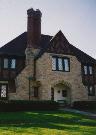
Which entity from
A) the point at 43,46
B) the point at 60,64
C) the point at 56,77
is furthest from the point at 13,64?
the point at 60,64

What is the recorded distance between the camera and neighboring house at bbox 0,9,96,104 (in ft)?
113

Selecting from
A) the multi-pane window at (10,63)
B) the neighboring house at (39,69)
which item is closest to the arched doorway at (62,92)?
the neighboring house at (39,69)

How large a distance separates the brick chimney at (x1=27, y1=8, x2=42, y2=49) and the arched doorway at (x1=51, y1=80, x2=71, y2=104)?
18.4 feet

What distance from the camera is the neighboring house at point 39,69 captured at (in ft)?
113

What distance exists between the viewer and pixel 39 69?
34.5 meters

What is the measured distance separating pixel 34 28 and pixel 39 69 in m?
5.00

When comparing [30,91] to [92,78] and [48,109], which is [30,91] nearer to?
[48,109]

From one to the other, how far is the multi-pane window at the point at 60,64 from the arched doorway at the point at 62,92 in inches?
72.4

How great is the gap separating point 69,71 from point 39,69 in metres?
4.10

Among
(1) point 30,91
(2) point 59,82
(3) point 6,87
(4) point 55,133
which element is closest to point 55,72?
(2) point 59,82

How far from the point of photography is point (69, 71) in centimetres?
3644

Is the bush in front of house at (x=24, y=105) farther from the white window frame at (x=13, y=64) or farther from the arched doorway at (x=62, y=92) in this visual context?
the white window frame at (x=13, y=64)

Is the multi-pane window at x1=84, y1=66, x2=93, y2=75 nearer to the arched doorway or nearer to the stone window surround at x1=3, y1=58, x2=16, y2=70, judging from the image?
the arched doorway

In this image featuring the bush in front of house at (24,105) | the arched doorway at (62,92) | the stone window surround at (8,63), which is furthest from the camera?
the arched doorway at (62,92)
